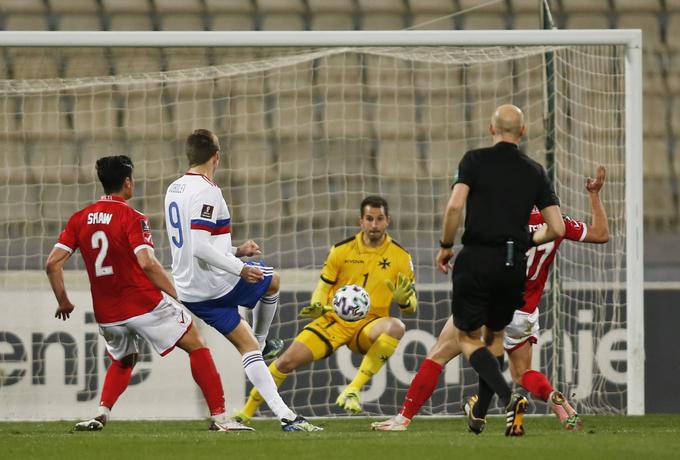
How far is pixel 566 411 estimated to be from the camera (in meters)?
6.61

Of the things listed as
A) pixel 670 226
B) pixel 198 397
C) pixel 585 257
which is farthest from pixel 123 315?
pixel 670 226

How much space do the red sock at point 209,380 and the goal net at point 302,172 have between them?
183 cm

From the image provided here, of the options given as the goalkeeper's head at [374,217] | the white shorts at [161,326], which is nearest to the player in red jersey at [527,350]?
the goalkeeper's head at [374,217]

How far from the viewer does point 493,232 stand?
5.71m

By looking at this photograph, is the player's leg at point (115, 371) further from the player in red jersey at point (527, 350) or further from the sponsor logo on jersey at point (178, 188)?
the player in red jersey at point (527, 350)

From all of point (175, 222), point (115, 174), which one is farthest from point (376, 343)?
point (115, 174)

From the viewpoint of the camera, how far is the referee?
5.70m

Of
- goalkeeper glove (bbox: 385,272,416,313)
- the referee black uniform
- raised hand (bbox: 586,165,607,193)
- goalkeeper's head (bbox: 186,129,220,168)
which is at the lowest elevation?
goalkeeper glove (bbox: 385,272,416,313)

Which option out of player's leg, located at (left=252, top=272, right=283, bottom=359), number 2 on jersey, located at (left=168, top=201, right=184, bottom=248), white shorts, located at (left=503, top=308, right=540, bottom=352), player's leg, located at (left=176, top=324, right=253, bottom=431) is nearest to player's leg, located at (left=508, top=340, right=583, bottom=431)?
white shorts, located at (left=503, top=308, right=540, bottom=352)


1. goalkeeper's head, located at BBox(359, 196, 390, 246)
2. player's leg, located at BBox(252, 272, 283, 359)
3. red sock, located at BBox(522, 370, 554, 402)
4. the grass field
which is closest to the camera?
the grass field

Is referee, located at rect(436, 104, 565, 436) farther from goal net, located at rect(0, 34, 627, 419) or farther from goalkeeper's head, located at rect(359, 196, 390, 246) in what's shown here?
goal net, located at rect(0, 34, 627, 419)

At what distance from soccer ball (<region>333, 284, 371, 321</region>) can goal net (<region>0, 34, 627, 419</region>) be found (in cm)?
138

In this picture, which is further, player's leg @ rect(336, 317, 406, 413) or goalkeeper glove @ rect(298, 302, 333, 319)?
player's leg @ rect(336, 317, 406, 413)

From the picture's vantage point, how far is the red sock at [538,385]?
21.6 ft
